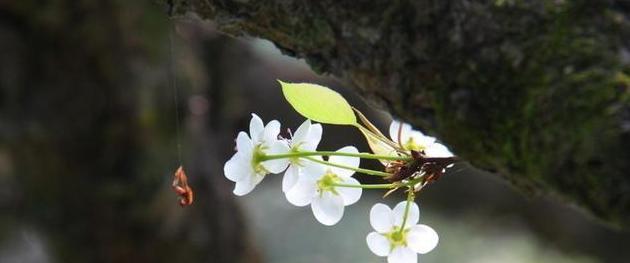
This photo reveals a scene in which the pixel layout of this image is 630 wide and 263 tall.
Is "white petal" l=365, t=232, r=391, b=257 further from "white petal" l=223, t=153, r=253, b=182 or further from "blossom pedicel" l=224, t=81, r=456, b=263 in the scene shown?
"white petal" l=223, t=153, r=253, b=182

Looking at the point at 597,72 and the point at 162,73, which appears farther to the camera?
the point at 162,73

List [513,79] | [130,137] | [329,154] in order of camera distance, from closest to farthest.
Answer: [513,79], [329,154], [130,137]

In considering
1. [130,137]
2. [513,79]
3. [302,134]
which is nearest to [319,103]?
[302,134]

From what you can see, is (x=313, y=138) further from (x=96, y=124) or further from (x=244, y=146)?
(x=96, y=124)

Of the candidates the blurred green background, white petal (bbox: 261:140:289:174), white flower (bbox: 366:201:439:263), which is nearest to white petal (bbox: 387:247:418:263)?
white flower (bbox: 366:201:439:263)

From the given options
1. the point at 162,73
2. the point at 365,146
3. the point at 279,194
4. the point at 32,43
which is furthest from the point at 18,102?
the point at 279,194

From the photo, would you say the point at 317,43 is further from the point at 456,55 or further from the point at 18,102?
the point at 18,102

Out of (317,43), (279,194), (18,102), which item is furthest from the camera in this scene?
(279,194)

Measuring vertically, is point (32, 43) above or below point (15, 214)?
above
